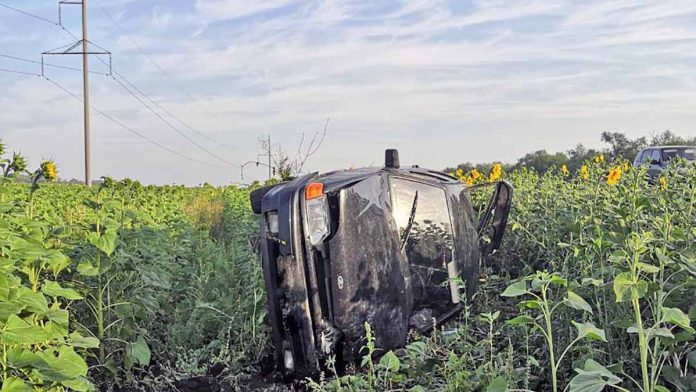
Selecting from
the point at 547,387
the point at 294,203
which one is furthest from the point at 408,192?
the point at 547,387

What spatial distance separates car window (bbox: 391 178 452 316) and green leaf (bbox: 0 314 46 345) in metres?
2.32

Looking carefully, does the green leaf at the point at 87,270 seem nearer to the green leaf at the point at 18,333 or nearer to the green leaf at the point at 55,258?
the green leaf at the point at 55,258

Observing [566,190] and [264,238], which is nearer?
[264,238]

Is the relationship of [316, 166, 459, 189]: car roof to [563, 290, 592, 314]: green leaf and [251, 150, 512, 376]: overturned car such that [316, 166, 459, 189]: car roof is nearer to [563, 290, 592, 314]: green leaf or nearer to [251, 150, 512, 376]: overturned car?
[251, 150, 512, 376]: overturned car

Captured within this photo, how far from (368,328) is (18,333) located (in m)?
1.66

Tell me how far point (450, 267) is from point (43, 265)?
109 inches

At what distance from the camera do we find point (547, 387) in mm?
4199

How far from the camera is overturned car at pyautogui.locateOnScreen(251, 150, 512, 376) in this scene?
443cm

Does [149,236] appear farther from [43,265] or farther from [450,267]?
[450,267]

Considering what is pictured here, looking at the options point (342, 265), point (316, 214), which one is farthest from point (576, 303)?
point (316, 214)

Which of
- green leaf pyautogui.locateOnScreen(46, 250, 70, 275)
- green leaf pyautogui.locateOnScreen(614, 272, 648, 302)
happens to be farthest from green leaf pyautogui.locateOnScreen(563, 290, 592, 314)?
green leaf pyautogui.locateOnScreen(46, 250, 70, 275)

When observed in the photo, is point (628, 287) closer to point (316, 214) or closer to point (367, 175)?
point (316, 214)

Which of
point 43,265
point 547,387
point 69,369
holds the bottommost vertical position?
point 547,387

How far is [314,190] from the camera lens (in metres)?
4.50
